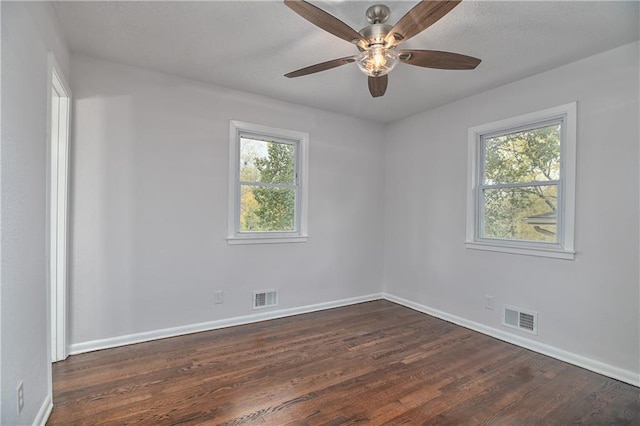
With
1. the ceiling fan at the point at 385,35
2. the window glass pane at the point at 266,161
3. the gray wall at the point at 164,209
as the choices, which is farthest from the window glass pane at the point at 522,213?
the window glass pane at the point at 266,161

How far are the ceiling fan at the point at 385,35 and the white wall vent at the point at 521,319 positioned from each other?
235cm

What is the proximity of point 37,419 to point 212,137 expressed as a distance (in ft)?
8.35

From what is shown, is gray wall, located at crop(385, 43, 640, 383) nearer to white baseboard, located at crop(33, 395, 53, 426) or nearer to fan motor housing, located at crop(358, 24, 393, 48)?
fan motor housing, located at crop(358, 24, 393, 48)

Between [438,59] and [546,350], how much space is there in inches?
106

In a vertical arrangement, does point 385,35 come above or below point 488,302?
above

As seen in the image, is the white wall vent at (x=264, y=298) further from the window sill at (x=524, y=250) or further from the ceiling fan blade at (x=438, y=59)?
the ceiling fan blade at (x=438, y=59)

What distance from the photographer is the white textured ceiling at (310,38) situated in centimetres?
205

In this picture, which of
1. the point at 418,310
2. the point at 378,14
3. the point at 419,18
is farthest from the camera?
the point at 418,310

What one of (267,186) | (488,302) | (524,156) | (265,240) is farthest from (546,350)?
(267,186)

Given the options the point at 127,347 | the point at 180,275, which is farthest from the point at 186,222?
the point at 127,347

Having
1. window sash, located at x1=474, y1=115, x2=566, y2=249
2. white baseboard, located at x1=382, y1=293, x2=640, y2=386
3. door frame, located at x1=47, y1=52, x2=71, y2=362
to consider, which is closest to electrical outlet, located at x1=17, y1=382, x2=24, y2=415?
door frame, located at x1=47, y1=52, x2=71, y2=362

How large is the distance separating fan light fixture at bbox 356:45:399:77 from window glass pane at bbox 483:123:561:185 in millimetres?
1911

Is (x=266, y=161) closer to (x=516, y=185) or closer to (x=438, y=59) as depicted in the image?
(x=438, y=59)

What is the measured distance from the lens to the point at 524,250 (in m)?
3.03
